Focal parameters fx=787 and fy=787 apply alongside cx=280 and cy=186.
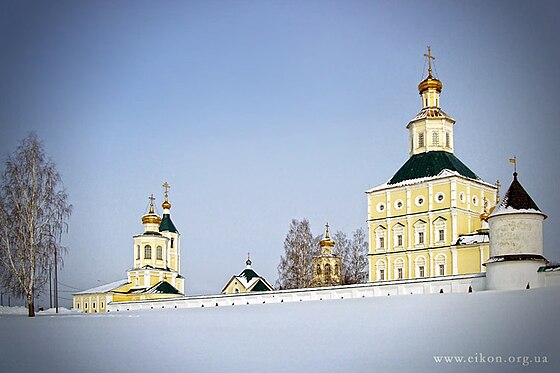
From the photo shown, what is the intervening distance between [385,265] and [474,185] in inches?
164

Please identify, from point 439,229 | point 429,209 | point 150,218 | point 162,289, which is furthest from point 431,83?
point 150,218

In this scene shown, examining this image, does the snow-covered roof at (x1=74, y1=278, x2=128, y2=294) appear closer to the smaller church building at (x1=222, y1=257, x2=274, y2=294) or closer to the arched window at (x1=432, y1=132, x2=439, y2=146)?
the smaller church building at (x1=222, y1=257, x2=274, y2=294)

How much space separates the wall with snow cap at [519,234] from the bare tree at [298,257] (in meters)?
15.5

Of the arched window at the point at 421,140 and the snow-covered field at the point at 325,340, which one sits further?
the arched window at the point at 421,140

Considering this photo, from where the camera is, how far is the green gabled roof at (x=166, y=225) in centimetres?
4047

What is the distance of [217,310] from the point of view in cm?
1778

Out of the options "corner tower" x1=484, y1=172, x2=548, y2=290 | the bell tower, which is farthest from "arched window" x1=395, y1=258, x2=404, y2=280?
"corner tower" x1=484, y1=172, x2=548, y2=290

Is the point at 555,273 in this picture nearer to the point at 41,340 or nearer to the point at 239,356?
the point at 239,356

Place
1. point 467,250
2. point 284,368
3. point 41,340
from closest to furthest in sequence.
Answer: point 284,368
point 41,340
point 467,250

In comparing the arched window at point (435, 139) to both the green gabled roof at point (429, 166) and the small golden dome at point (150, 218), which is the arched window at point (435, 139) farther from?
the small golden dome at point (150, 218)

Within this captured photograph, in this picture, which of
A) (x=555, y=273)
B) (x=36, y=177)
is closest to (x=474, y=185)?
(x=555, y=273)

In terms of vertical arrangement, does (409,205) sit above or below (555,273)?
above

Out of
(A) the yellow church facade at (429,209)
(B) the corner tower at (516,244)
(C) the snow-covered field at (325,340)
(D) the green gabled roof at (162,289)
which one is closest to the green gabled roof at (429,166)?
(A) the yellow church facade at (429,209)

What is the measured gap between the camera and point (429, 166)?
90.6 feet
